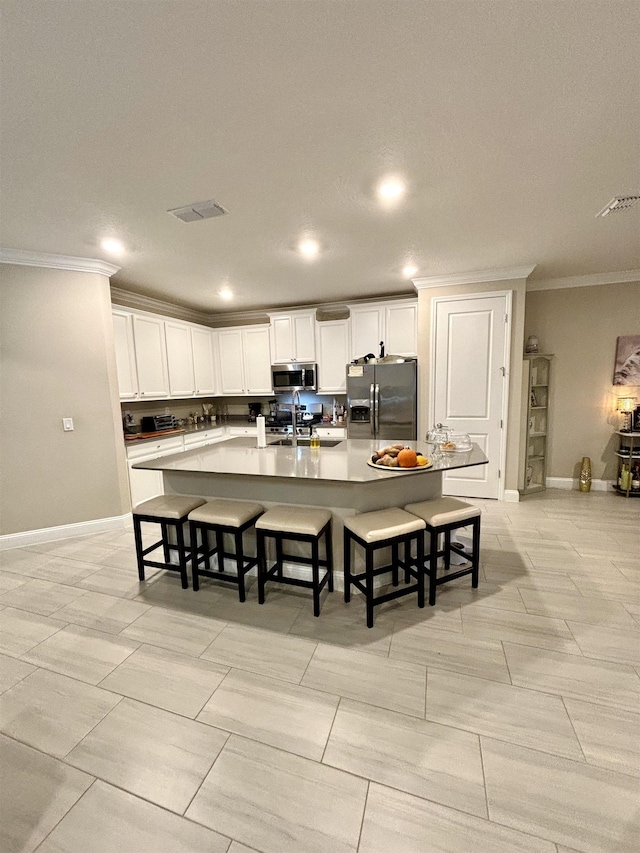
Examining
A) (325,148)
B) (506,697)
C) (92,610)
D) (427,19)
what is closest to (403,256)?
(325,148)

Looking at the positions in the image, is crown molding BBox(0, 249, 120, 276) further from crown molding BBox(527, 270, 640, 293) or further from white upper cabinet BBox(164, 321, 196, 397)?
crown molding BBox(527, 270, 640, 293)

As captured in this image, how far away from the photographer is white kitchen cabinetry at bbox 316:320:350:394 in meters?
4.99

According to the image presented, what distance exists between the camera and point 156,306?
4.80m

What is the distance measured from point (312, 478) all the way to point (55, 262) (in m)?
3.24

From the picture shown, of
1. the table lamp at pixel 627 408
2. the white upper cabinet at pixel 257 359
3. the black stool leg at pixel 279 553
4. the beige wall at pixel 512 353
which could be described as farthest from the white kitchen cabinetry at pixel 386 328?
the black stool leg at pixel 279 553

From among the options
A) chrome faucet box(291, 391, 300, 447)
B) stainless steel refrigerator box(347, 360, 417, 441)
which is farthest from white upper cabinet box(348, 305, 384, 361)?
chrome faucet box(291, 391, 300, 447)

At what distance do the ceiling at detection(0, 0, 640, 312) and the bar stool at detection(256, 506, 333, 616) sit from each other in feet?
6.87

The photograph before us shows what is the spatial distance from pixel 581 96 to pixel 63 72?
Result: 2173 millimetres

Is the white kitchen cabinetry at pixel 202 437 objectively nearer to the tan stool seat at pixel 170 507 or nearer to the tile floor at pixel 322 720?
the tan stool seat at pixel 170 507

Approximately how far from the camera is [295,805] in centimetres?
120

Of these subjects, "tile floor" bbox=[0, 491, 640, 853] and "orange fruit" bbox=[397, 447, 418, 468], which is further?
"orange fruit" bbox=[397, 447, 418, 468]

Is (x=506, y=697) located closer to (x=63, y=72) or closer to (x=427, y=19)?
(x=427, y=19)

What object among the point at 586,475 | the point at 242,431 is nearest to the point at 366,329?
the point at 242,431

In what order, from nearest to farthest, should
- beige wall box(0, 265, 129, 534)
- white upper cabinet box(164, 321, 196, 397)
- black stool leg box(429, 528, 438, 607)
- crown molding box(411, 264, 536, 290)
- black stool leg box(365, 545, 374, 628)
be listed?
black stool leg box(365, 545, 374, 628)
black stool leg box(429, 528, 438, 607)
beige wall box(0, 265, 129, 534)
crown molding box(411, 264, 536, 290)
white upper cabinet box(164, 321, 196, 397)
